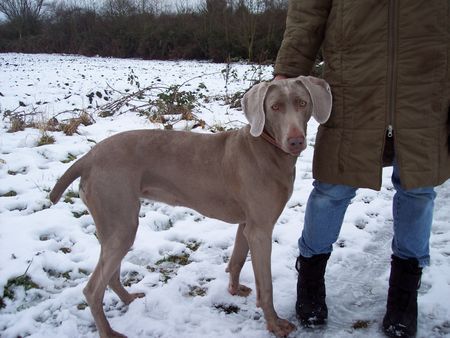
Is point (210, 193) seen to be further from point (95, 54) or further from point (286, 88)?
point (95, 54)

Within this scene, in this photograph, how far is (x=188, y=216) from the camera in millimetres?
3596

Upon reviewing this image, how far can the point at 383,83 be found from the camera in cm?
196

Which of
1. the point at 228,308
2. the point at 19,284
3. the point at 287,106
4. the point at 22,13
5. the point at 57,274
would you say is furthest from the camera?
the point at 22,13

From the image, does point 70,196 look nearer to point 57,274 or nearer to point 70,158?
point 70,158

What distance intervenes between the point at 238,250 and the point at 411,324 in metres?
1.03

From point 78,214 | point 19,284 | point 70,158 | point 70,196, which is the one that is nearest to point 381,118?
point 19,284

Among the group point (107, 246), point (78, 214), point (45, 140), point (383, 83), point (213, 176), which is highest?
point (383, 83)

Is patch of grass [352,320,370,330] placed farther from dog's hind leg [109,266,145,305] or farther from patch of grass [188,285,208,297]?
dog's hind leg [109,266,145,305]

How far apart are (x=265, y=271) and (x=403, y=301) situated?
29.3 inches

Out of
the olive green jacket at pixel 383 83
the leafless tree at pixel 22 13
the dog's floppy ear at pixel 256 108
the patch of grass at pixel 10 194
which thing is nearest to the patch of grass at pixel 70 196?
the patch of grass at pixel 10 194

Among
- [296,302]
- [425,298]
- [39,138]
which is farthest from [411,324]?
[39,138]

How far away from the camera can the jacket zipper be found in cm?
188

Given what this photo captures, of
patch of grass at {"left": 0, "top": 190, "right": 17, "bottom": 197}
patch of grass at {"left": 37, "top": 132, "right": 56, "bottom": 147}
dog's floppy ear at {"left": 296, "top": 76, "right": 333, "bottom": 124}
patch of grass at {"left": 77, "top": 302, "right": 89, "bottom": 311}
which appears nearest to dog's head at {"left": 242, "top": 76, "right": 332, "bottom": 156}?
dog's floppy ear at {"left": 296, "top": 76, "right": 333, "bottom": 124}

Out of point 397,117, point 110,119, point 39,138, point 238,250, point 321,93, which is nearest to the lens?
point 397,117
